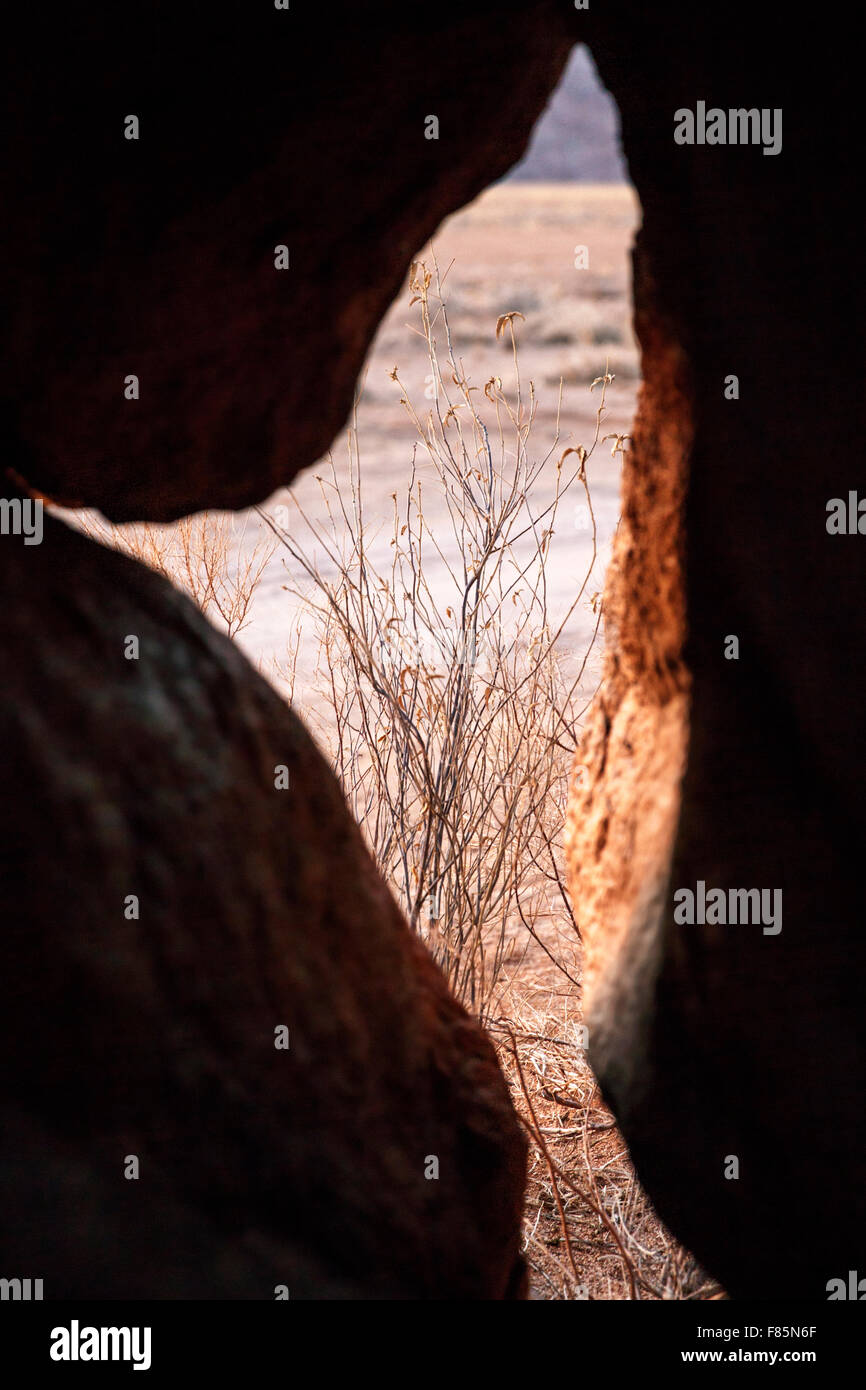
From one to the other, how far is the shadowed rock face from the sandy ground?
14.3 inches

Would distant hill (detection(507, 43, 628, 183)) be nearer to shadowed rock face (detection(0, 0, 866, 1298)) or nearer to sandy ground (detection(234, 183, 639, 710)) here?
sandy ground (detection(234, 183, 639, 710))

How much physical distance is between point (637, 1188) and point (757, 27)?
194 centimetres

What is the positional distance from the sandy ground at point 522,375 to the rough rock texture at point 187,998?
2.30ft

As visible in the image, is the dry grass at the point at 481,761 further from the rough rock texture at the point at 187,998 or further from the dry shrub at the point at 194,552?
the rough rock texture at the point at 187,998

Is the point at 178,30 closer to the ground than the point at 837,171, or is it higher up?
higher up

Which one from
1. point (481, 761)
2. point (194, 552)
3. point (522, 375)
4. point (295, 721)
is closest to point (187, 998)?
point (295, 721)

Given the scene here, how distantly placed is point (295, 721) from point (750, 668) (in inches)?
22.0

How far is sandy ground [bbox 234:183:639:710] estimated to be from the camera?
5395 mm

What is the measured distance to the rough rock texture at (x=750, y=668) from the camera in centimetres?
141

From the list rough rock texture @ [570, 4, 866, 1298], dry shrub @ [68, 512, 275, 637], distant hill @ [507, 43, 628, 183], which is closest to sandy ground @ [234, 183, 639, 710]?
dry shrub @ [68, 512, 275, 637]

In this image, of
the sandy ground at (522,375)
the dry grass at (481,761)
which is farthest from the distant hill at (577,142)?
the dry grass at (481,761)
